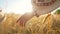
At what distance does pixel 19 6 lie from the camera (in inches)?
52.8

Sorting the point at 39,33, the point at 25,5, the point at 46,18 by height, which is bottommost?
the point at 39,33

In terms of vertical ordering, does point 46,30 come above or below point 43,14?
below

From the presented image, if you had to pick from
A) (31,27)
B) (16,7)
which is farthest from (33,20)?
(16,7)

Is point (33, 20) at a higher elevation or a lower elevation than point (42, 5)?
lower

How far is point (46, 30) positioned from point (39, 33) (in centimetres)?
6

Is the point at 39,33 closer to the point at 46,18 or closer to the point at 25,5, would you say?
the point at 46,18

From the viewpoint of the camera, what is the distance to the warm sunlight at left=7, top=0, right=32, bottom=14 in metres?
1.33

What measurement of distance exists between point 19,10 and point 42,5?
198mm

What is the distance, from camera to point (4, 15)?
136 centimetres

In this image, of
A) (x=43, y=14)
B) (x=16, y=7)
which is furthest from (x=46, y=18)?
(x=16, y=7)

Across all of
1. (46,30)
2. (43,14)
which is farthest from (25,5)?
(46,30)

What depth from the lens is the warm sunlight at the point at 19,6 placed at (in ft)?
4.37

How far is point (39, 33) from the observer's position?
4.16 ft

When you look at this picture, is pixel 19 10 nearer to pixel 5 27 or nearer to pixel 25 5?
pixel 25 5
